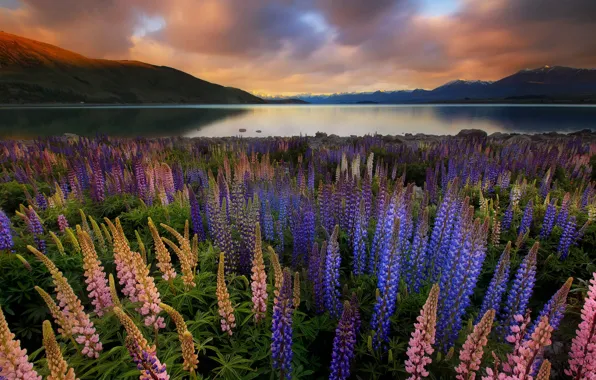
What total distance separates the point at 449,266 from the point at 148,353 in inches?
133

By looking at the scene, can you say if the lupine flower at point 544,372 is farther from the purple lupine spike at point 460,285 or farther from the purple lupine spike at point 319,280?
the purple lupine spike at point 319,280

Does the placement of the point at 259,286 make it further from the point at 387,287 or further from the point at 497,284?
the point at 497,284

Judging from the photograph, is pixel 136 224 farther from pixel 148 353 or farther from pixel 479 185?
pixel 479 185

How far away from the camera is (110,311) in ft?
10.9

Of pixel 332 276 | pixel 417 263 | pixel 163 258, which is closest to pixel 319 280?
pixel 332 276

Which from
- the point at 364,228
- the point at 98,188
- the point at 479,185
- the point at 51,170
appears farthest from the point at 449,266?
the point at 51,170

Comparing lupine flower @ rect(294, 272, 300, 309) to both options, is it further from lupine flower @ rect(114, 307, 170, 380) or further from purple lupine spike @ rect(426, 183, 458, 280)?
purple lupine spike @ rect(426, 183, 458, 280)

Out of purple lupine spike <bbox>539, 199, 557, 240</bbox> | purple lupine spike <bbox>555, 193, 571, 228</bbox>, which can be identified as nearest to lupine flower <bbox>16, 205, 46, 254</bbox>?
purple lupine spike <bbox>539, 199, 557, 240</bbox>

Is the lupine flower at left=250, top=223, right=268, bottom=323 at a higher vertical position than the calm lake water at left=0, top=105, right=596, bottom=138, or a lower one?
higher

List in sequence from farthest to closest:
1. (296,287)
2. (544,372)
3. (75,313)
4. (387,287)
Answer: (387,287), (296,287), (75,313), (544,372)

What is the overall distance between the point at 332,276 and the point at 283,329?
4.13ft

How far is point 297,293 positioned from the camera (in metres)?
3.51

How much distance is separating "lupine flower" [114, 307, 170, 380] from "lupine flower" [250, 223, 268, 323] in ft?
4.12

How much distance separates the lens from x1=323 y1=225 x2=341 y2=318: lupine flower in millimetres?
3900
